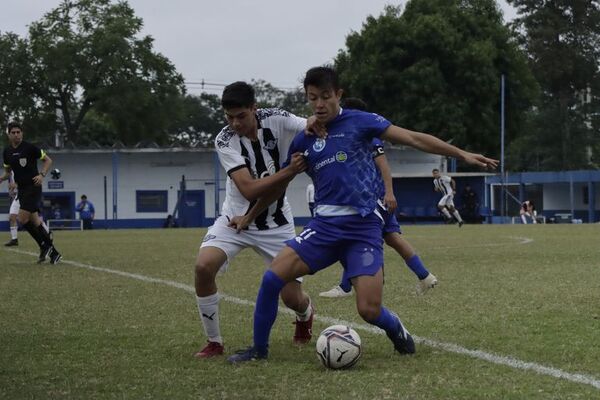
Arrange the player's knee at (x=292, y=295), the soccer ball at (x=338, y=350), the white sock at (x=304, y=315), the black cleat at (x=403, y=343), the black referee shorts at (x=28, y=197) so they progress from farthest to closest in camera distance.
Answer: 1. the black referee shorts at (x=28, y=197)
2. the white sock at (x=304, y=315)
3. the player's knee at (x=292, y=295)
4. the black cleat at (x=403, y=343)
5. the soccer ball at (x=338, y=350)

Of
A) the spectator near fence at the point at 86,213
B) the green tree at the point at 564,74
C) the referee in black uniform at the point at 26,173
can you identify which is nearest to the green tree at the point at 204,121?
the green tree at the point at 564,74

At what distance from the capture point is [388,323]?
652cm

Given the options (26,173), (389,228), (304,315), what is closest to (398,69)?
(26,173)

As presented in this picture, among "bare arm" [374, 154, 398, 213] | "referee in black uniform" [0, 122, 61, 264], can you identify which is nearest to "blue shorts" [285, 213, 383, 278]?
"bare arm" [374, 154, 398, 213]

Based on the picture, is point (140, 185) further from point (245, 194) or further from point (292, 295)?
point (245, 194)

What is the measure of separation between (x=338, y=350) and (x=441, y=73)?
56332 millimetres

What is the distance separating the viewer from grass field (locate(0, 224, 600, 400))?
5578 millimetres

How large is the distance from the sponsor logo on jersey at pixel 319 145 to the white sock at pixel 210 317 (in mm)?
1324

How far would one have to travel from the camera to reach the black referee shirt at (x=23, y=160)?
15844mm

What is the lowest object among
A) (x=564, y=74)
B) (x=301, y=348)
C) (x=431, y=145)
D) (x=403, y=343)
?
(x=301, y=348)

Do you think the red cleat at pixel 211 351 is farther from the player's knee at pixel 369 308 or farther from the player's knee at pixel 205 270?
the player's knee at pixel 369 308

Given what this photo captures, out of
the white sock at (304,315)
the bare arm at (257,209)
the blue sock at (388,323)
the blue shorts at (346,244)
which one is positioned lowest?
the white sock at (304,315)

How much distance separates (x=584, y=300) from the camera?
9656 mm

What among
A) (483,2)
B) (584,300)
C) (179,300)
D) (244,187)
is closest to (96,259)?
(179,300)
